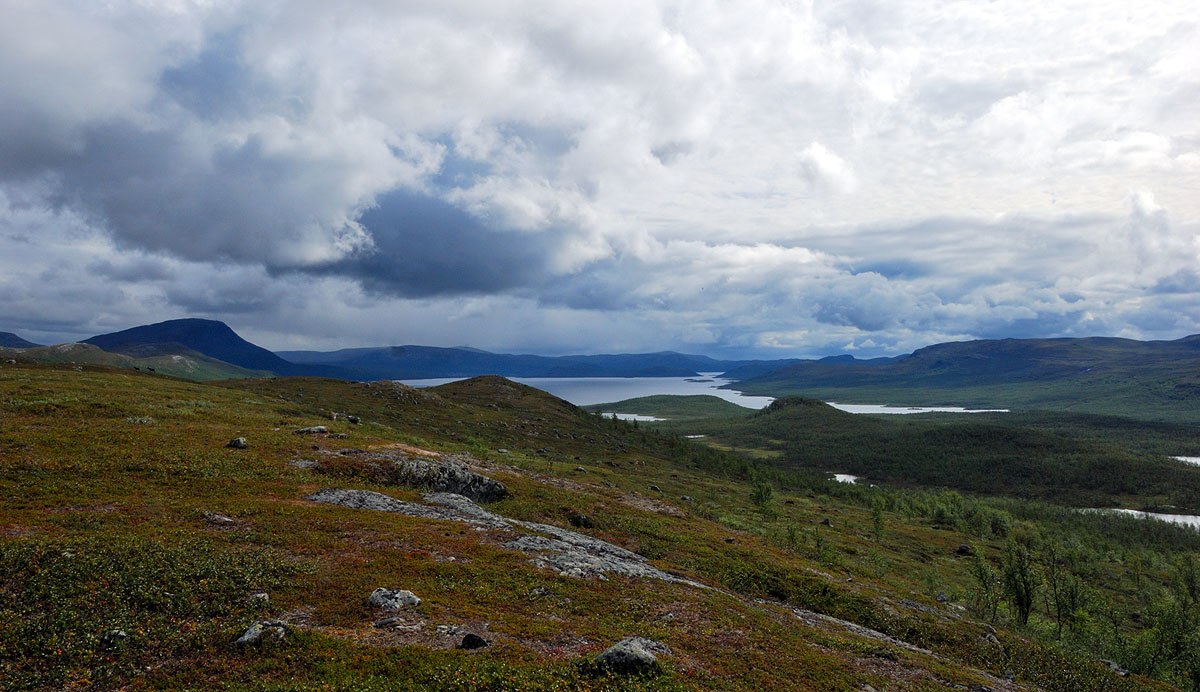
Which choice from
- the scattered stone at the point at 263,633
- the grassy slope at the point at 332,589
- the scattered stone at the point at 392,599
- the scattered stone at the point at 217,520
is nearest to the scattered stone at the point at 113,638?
the grassy slope at the point at 332,589

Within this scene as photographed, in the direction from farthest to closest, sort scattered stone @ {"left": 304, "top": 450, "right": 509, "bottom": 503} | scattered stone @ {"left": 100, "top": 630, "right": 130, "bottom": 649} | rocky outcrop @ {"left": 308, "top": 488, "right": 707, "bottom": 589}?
1. scattered stone @ {"left": 304, "top": 450, "right": 509, "bottom": 503}
2. rocky outcrop @ {"left": 308, "top": 488, "right": 707, "bottom": 589}
3. scattered stone @ {"left": 100, "top": 630, "right": 130, "bottom": 649}

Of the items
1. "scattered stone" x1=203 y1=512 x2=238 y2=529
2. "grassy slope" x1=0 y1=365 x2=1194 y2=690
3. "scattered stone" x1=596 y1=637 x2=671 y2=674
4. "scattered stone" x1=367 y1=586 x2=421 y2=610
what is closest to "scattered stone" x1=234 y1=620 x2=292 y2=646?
"grassy slope" x1=0 y1=365 x2=1194 y2=690

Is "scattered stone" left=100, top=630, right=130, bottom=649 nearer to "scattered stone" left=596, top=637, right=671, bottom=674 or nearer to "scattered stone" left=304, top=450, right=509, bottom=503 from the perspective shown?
"scattered stone" left=596, top=637, right=671, bottom=674

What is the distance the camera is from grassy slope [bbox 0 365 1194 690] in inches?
640

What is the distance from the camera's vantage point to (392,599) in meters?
21.2

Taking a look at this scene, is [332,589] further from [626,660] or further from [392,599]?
[626,660]

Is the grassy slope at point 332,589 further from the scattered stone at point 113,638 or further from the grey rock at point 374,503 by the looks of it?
the grey rock at point 374,503

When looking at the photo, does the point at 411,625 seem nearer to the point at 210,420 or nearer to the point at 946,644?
the point at 946,644

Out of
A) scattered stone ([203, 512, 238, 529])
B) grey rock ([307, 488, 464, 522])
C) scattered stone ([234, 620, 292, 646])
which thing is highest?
scattered stone ([203, 512, 238, 529])

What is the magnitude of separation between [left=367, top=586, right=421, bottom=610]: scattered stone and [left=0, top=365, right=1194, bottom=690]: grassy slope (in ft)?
2.28

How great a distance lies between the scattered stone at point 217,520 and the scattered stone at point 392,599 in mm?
12177

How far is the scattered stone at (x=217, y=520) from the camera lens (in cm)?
2747

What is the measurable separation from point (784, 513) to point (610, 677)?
105 metres

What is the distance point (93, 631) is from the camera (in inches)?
648
